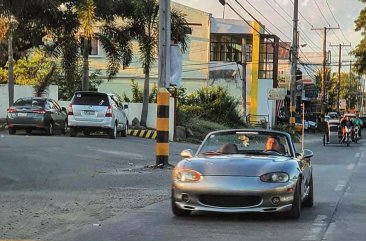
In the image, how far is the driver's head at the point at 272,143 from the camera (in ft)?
31.5

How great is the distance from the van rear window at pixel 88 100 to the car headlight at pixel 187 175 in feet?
50.2

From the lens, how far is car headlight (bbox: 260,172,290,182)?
27.1 ft

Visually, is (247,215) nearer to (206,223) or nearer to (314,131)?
(206,223)

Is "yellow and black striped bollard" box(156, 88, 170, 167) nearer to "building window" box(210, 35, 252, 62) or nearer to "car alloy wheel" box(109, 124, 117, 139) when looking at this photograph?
"car alloy wheel" box(109, 124, 117, 139)

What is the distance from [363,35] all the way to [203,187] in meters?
63.0

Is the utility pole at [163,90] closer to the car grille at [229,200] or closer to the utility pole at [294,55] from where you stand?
the car grille at [229,200]

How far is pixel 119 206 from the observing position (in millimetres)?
10039

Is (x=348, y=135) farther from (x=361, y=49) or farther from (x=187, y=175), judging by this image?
(x=361, y=49)

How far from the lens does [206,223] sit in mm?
8445

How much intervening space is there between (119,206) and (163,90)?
7.37 m

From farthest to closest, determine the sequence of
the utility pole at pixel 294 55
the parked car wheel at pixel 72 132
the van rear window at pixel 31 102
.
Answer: the utility pole at pixel 294 55, the parked car wheel at pixel 72 132, the van rear window at pixel 31 102

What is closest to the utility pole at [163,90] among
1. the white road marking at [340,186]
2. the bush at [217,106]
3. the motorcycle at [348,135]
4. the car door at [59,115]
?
the white road marking at [340,186]

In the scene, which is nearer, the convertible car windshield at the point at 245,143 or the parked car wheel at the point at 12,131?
the convertible car windshield at the point at 245,143

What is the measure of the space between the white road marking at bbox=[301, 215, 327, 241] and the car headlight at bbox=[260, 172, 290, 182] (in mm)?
763
